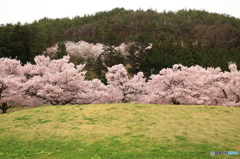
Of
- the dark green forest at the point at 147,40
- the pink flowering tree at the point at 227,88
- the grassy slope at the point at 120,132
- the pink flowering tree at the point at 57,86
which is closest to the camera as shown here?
the grassy slope at the point at 120,132

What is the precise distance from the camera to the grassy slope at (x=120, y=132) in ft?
34.9

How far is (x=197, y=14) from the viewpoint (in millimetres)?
163125

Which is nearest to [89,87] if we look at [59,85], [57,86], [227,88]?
[59,85]

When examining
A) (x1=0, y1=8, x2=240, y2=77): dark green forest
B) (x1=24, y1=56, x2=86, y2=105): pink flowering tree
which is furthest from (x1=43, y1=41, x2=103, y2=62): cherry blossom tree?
(x1=24, y1=56, x2=86, y2=105): pink flowering tree

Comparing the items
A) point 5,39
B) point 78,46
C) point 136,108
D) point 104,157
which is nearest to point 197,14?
point 78,46

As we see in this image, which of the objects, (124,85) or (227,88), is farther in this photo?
(124,85)

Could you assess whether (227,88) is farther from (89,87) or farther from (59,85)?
(59,85)

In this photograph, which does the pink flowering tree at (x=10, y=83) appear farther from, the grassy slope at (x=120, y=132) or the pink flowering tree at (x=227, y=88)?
the pink flowering tree at (x=227, y=88)

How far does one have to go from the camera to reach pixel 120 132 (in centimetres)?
1392

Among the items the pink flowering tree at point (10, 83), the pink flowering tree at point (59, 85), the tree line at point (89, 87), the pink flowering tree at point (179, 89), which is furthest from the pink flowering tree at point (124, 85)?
the pink flowering tree at point (10, 83)

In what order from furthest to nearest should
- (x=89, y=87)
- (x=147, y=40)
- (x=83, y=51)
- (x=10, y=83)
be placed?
(x=83, y=51)
(x=147, y=40)
(x=89, y=87)
(x=10, y=83)

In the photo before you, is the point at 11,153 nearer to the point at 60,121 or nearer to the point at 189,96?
the point at 60,121

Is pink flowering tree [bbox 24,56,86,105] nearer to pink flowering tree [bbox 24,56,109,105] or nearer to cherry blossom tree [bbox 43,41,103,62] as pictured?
pink flowering tree [bbox 24,56,109,105]

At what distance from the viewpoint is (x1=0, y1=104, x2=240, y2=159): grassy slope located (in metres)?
10.6
